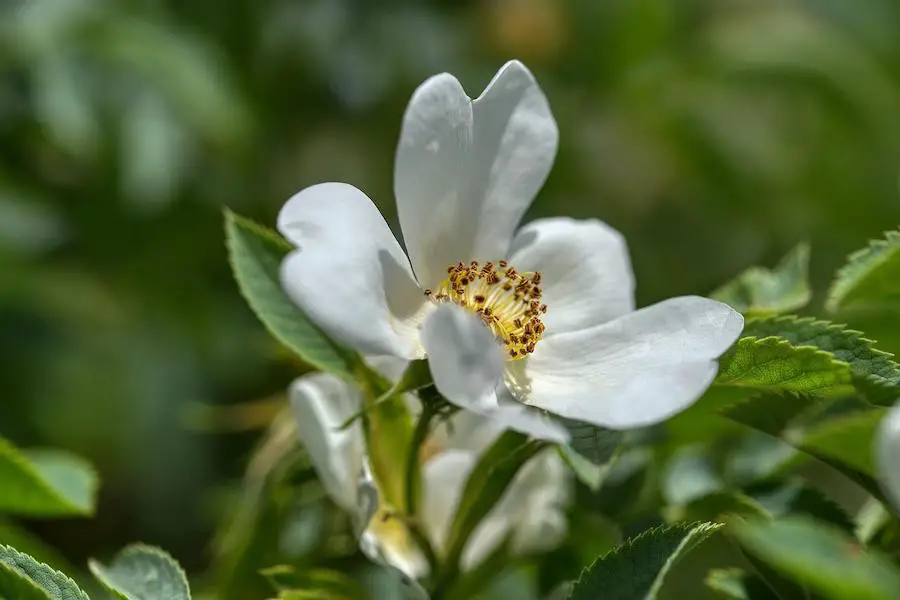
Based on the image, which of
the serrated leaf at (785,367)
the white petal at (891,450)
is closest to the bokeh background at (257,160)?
the serrated leaf at (785,367)

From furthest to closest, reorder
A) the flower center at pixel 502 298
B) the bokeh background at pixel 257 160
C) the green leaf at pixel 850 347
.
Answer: the bokeh background at pixel 257 160 < the flower center at pixel 502 298 < the green leaf at pixel 850 347

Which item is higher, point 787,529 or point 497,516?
point 787,529

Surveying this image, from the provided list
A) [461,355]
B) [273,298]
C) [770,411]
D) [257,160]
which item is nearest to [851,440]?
[770,411]

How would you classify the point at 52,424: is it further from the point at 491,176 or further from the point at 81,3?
the point at 491,176

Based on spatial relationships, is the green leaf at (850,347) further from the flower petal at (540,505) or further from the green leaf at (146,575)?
the green leaf at (146,575)

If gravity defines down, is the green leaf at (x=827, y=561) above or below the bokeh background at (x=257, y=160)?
above

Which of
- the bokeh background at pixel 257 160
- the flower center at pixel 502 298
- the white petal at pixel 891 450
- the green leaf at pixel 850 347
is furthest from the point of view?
the bokeh background at pixel 257 160

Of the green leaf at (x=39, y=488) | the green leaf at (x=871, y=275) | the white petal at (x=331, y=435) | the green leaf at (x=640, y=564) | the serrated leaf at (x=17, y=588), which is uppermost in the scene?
the green leaf at (x=871, y=275)

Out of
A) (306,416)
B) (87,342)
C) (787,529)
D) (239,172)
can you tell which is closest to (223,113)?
(239,172)
